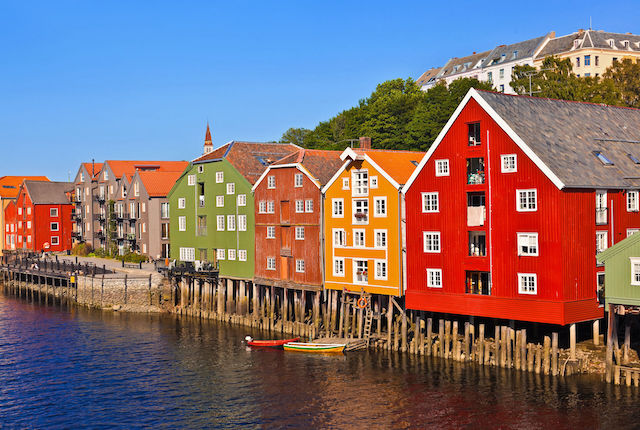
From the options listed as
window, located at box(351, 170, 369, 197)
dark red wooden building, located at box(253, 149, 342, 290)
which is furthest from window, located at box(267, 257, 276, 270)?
window, located at box(351, 170, 369, 197)

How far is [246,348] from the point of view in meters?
60.1

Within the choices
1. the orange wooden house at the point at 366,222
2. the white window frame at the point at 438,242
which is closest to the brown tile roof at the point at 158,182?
the orange wooden house at the point at 366,222

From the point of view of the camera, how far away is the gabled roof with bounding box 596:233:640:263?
42.6 m

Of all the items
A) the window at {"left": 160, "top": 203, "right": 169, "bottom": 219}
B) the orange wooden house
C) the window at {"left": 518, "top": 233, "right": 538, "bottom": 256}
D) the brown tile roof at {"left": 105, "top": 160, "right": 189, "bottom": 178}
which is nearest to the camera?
the window at {"left": 518, "top": 233, "right": 538, "bottom": 256}

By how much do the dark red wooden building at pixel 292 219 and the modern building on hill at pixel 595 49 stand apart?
75.3 m

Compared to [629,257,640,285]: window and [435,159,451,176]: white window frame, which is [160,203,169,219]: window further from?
[629,257,640,285]: window

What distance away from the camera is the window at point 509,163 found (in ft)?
158

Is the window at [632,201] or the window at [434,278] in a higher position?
the window at [632,201]

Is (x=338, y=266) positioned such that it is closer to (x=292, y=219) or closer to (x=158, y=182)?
(x=292, y=219)

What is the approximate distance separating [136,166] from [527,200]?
276 ft

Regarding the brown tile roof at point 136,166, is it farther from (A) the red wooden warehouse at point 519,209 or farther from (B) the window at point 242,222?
(A) the red wooden warehouse at point 519,209

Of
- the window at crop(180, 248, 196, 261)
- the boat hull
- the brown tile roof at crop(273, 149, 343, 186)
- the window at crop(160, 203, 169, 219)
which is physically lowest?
the boat hull

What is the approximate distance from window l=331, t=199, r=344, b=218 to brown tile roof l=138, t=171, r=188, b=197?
46.8 m

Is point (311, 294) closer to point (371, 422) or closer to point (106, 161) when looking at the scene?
point (371, 422)
